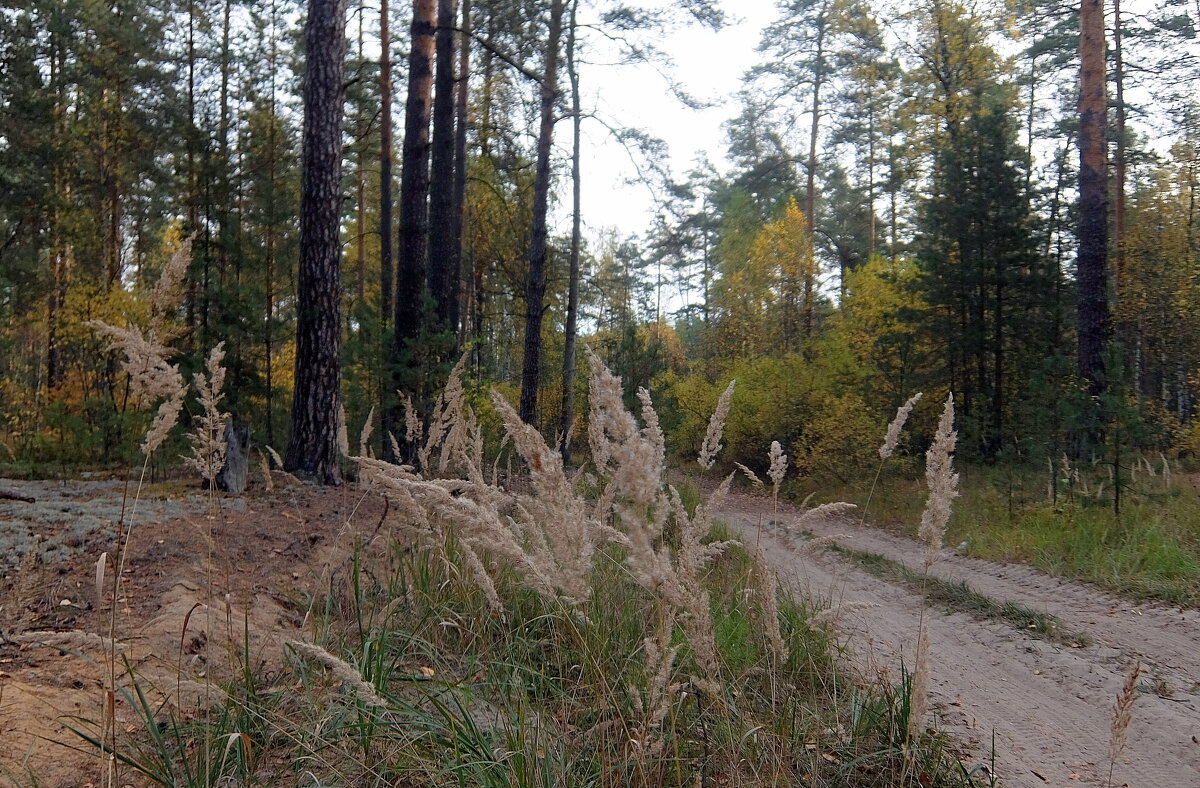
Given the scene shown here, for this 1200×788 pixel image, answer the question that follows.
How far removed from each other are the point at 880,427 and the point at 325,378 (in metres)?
9.91

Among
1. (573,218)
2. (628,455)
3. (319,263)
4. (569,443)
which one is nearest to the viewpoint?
(628,455)

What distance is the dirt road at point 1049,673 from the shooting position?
2939mm

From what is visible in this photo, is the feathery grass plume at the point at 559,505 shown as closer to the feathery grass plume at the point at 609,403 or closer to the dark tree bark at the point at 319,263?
the feathery grass plume at the point at 609,403

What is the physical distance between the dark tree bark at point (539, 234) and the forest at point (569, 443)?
0.14m

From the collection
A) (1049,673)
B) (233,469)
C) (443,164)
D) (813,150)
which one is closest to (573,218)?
(443,164)

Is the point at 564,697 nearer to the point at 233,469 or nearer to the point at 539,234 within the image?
the point at 233,469

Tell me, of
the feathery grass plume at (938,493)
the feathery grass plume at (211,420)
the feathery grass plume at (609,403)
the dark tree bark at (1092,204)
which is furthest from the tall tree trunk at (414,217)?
the dark tree bark at (1092,204)

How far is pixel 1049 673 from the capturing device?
417 centimetres

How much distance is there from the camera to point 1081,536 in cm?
737

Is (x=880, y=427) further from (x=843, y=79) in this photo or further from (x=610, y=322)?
(x=610, y=322)

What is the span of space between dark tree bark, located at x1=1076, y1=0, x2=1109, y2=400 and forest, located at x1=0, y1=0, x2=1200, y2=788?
55 mm

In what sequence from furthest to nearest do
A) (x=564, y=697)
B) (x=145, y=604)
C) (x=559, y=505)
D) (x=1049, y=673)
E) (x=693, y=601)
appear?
1. (x=1049, y=673)
2. (x=145, y=604)
3. (x=564, y=697)
4. (x=559, y=505)
5. (x=693, y=601)

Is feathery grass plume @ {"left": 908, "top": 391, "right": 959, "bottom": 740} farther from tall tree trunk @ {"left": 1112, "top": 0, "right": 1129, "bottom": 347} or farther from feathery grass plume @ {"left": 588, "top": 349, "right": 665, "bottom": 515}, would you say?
tall tree trunk @ {"left": 1112, "top": 0, "right": 1129, "bottom": 347}

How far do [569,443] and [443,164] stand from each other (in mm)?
7397
